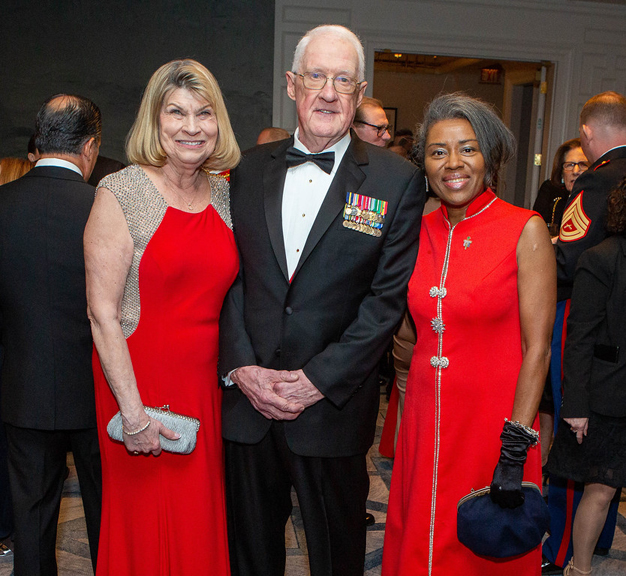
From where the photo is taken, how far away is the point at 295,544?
2838 millimetres

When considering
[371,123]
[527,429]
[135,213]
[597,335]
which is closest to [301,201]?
→ [135,213]

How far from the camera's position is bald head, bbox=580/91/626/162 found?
305cm

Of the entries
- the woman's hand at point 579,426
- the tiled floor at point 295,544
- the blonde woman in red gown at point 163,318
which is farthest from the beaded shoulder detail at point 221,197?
the tiled floor at point 295,544

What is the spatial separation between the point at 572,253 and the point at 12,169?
2.64 meters

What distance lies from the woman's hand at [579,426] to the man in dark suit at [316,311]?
83 cm

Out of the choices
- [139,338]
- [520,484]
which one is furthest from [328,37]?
[520,484]

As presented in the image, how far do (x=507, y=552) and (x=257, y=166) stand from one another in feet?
4.36

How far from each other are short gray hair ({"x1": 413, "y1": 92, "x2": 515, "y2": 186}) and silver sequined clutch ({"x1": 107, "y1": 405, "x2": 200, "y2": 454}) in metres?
1.13

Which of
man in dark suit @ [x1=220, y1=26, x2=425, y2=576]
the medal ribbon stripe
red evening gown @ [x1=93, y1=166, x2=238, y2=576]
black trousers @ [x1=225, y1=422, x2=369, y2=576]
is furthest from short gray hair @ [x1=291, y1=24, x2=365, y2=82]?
black trousers @ [x1=225, y1=422, x2=369, y2=576]

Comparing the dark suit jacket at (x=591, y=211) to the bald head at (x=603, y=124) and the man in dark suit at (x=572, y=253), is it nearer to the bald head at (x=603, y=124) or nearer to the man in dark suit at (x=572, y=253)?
the man in dark suit at (x=572, y=253)

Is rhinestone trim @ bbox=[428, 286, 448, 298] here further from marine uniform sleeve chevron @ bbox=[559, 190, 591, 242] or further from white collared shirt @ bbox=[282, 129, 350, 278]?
marine uniform sleeve chevron @ bbox=[559, 190, 591, 242]

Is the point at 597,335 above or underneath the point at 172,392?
above

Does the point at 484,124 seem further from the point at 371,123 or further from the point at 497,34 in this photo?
the point at 497,34

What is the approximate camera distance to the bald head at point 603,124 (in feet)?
10.0
